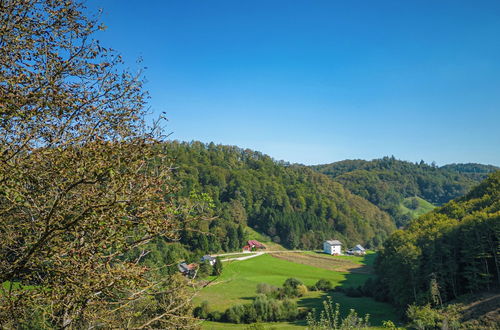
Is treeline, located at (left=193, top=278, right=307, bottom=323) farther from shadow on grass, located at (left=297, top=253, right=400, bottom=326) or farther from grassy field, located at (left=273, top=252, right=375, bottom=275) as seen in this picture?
grassy field, located at (left=273, top=252, right=375, bottom=275)

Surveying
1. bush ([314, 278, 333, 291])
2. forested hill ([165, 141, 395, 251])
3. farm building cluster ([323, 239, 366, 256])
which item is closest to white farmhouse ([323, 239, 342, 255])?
farm building cluster ([323, 239, 366, 256])

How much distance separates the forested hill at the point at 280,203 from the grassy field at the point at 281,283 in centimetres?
2326

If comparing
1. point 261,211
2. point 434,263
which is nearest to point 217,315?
point 434,263

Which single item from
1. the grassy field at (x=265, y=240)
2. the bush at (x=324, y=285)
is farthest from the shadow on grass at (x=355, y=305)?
the grassy field at (x=265, y=240)

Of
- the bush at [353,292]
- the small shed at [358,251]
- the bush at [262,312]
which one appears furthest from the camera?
the small shed at [358,251]

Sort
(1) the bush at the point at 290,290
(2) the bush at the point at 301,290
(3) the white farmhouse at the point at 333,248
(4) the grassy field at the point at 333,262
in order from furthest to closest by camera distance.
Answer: (3) the white farmhouse at the point at 333,248
(4) the grassy field at the point at 333,262
(2) the bush at the point at 301,290
(1) the bush at the point at 290,290

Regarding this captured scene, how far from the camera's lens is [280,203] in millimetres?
149250

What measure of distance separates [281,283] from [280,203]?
81363 millimetres

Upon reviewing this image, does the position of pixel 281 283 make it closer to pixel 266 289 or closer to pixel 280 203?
pixel 266 289

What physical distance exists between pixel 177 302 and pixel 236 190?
13729 cm

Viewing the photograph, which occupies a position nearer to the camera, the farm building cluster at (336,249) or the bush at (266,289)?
the bush at (266,289)

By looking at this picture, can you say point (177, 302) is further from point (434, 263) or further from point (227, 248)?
point (227, 248)

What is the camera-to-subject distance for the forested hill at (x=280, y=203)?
131000 mm

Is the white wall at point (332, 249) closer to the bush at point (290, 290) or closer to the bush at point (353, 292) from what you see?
the bush at point (353, 292)
